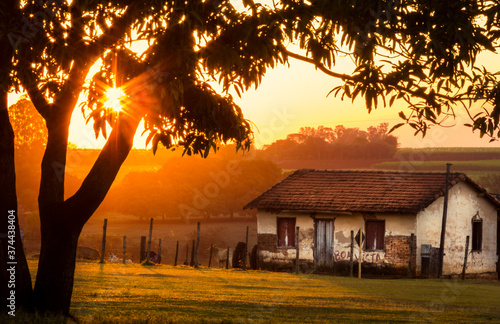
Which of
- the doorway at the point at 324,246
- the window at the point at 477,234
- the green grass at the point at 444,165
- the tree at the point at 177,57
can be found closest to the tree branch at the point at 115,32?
the tree at the point at 177,57

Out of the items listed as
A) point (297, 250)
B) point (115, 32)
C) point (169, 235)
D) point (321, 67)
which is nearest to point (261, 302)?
point (321, 67)

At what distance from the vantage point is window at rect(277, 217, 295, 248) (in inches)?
1502

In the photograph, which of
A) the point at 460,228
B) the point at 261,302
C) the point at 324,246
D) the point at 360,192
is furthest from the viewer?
the point at 460,228

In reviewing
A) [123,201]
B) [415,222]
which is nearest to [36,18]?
[415,222]

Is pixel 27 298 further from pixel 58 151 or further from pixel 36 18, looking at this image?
pixel 36 18

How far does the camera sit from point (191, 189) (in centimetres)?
7038

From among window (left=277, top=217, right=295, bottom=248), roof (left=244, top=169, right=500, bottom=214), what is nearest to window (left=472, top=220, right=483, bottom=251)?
roof (left=244, top=169, right=500, bottom=214)

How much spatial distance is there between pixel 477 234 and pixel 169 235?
32.0 metres

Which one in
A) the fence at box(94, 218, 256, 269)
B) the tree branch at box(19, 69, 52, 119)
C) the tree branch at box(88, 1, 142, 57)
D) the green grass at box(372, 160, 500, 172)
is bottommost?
the fence at box(94, 218, 256, 269)

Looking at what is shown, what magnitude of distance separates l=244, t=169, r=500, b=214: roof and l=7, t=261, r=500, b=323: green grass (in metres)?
12.9

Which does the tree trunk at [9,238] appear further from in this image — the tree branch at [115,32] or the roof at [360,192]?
the roof at [360,192]

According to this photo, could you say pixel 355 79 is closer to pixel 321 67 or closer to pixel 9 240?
pixel 321 67

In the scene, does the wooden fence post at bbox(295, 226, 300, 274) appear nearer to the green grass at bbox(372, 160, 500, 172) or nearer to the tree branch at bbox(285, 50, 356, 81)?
the tree branch at bbox(285, 50, 356, 81)

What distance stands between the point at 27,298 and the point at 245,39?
219 inches
